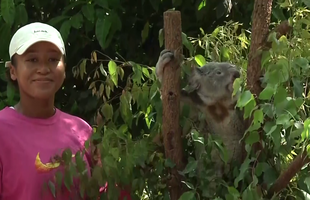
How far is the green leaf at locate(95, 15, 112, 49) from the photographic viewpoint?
91.1 inches

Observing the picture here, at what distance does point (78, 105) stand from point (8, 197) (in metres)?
0.95

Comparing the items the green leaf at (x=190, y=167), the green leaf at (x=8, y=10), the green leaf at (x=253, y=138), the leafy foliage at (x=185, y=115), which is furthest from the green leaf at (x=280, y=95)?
the green leaf at (x=8, y=10)

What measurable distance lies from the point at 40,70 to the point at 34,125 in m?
0.17

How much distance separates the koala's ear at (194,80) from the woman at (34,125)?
36cm

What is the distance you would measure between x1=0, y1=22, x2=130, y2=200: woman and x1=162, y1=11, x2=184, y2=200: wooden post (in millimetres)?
266

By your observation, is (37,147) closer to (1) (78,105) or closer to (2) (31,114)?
(2) (31,114)

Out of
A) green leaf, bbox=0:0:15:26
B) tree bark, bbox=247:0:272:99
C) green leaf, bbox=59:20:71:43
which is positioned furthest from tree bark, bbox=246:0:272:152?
green leaf, bbox=0:0:15:26

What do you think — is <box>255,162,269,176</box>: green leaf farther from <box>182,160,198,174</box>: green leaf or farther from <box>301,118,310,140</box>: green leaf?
<box>301,118,310,140</box>: green leaf

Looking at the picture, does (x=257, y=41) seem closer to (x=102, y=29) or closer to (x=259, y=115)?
(x=259, y=115)

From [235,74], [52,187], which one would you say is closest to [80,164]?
[52,187]

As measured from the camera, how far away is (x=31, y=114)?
1806mm

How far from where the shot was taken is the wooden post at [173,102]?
1660mm

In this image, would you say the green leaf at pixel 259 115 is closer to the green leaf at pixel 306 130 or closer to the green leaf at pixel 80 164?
the green leaf at pixel 306 130

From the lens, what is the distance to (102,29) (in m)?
2.32
